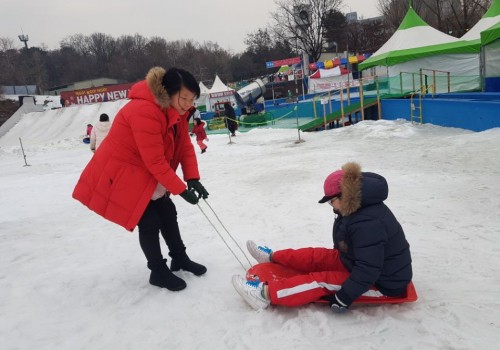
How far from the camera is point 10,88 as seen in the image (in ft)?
197

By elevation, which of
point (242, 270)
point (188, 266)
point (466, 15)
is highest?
point (466, 15)

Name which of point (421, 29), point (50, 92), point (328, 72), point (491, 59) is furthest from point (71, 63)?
point (491, 59)

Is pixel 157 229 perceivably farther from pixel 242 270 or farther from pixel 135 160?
pixel 242 270

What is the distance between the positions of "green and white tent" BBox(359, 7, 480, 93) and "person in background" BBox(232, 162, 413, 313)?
15.9 metres

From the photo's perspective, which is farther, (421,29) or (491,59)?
(421,29)

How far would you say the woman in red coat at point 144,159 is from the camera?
2652 millimetres

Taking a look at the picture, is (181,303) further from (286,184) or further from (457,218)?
(286,184)

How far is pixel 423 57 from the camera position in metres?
18.3

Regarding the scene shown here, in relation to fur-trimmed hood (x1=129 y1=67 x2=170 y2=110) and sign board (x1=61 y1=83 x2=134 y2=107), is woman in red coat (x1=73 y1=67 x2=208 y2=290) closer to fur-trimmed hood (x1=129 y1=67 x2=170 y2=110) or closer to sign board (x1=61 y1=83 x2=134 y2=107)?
fur-trimmed hood (x1=129 y1=67 x2=170 y2=110)

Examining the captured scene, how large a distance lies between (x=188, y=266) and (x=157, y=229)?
56 centimetres

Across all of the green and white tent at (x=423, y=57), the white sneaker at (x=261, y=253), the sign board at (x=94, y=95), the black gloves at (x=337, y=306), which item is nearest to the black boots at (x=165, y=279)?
the white sneaker at (x=261, y=253)

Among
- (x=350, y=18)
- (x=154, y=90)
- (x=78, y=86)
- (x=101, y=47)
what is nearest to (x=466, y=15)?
(x=154, y=90)

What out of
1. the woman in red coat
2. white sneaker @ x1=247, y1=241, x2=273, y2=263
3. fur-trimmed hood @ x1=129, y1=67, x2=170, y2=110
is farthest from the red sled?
fur-trimmed hood @ x1=129, y1=67, x2=170, y2=110

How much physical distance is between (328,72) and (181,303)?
27856mm
